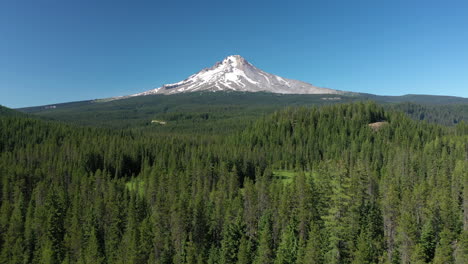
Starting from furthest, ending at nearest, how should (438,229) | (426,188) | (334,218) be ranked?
(426,188) < (438,229) < (334,218)

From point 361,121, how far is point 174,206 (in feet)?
417

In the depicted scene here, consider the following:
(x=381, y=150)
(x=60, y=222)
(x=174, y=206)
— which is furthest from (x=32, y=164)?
(x=381, y=150)

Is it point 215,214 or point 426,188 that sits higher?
point 426,188

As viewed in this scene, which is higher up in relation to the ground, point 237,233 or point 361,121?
point 361,121

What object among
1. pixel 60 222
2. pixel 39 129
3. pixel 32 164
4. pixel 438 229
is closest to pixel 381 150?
pixel 438 229

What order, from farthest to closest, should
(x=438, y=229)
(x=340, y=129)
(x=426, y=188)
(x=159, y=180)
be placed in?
(x=340, y=129) < (x=159, y=180) < (x=426, y=188) < (x=438, y=229)

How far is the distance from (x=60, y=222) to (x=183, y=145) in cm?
8204

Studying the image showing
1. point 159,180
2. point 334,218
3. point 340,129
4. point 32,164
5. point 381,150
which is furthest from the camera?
point 340,129

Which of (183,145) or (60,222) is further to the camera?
(183,145)

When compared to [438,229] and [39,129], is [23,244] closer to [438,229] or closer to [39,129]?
[438,229]

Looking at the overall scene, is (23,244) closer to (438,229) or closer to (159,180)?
(159,180)

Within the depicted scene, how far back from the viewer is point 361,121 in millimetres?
160750

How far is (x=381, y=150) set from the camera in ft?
422

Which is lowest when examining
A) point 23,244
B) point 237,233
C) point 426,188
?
point 23,244
